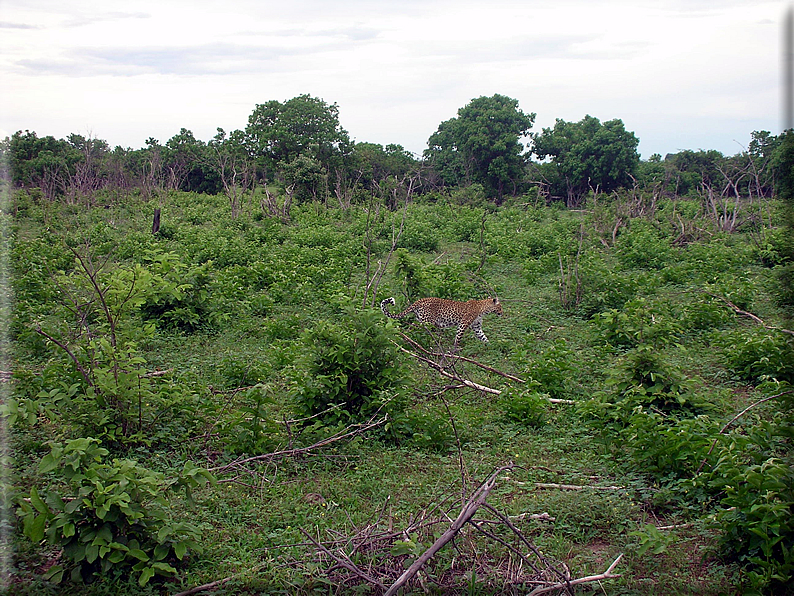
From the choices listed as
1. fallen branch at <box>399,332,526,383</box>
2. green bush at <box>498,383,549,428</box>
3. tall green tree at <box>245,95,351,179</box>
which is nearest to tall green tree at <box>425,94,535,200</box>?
tall green tree at <box>245,95,351,179</box>

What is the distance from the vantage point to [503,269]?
14516mm

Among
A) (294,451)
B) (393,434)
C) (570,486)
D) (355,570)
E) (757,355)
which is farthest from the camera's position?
(757,355)

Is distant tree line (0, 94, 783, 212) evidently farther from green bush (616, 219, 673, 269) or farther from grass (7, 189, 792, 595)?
grass (7, 189, 792, 595)

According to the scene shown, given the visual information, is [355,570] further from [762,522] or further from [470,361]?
[470,361]

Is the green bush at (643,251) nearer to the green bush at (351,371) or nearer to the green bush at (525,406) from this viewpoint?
the green bush at (525,406)

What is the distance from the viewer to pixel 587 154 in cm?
3180

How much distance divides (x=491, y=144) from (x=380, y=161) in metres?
6.42

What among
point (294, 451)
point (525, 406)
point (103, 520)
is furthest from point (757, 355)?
point (103, 520)

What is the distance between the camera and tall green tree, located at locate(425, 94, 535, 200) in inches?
1282

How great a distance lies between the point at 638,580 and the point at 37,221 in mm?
20663

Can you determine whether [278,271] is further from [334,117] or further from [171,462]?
[334,117]

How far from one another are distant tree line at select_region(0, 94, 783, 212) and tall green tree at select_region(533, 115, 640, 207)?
55 mm

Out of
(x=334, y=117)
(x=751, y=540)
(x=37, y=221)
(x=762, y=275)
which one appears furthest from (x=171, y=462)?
(x=334, y=117)

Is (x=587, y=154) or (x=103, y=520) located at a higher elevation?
(x=587, y=154)
